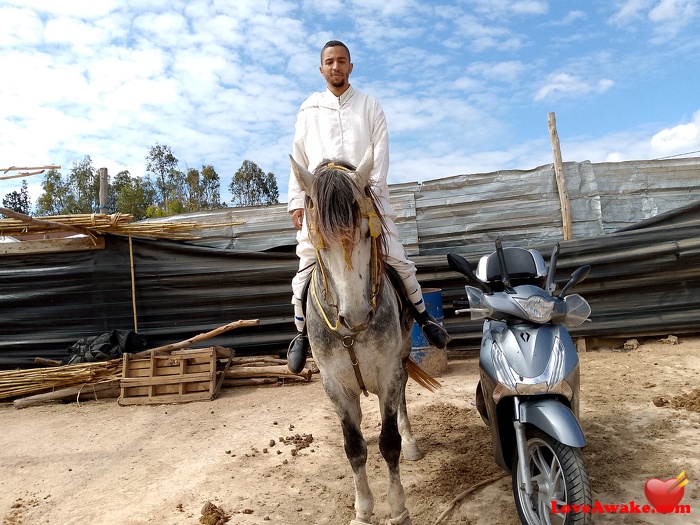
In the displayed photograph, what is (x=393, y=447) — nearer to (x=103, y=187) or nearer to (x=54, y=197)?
(x=103, y=187)

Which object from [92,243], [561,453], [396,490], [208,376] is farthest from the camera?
[92,243]

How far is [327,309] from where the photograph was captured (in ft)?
9.14

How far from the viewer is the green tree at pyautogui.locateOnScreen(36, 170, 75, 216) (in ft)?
82.1

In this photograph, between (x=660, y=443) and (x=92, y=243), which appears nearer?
(x=660, y=443)

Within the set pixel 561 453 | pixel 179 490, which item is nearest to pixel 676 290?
pixel 561 453

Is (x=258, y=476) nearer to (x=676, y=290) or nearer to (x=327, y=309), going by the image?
(x=327, y=309)

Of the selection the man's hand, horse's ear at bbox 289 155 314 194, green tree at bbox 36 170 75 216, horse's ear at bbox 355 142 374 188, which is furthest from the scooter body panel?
green tree at bbox 36 170 75 216

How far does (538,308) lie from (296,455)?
8.15 feet

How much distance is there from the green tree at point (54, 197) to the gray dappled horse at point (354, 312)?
25946 mm

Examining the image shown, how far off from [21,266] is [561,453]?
798 cm

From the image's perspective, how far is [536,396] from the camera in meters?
2.43

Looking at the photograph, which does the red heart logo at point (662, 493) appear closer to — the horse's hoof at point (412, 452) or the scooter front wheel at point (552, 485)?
the scooter front wheel at point (552, 485)

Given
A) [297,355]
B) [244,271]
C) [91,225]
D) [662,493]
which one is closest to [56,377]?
[91,225]

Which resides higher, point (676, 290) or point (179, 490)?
point (676, 290)
